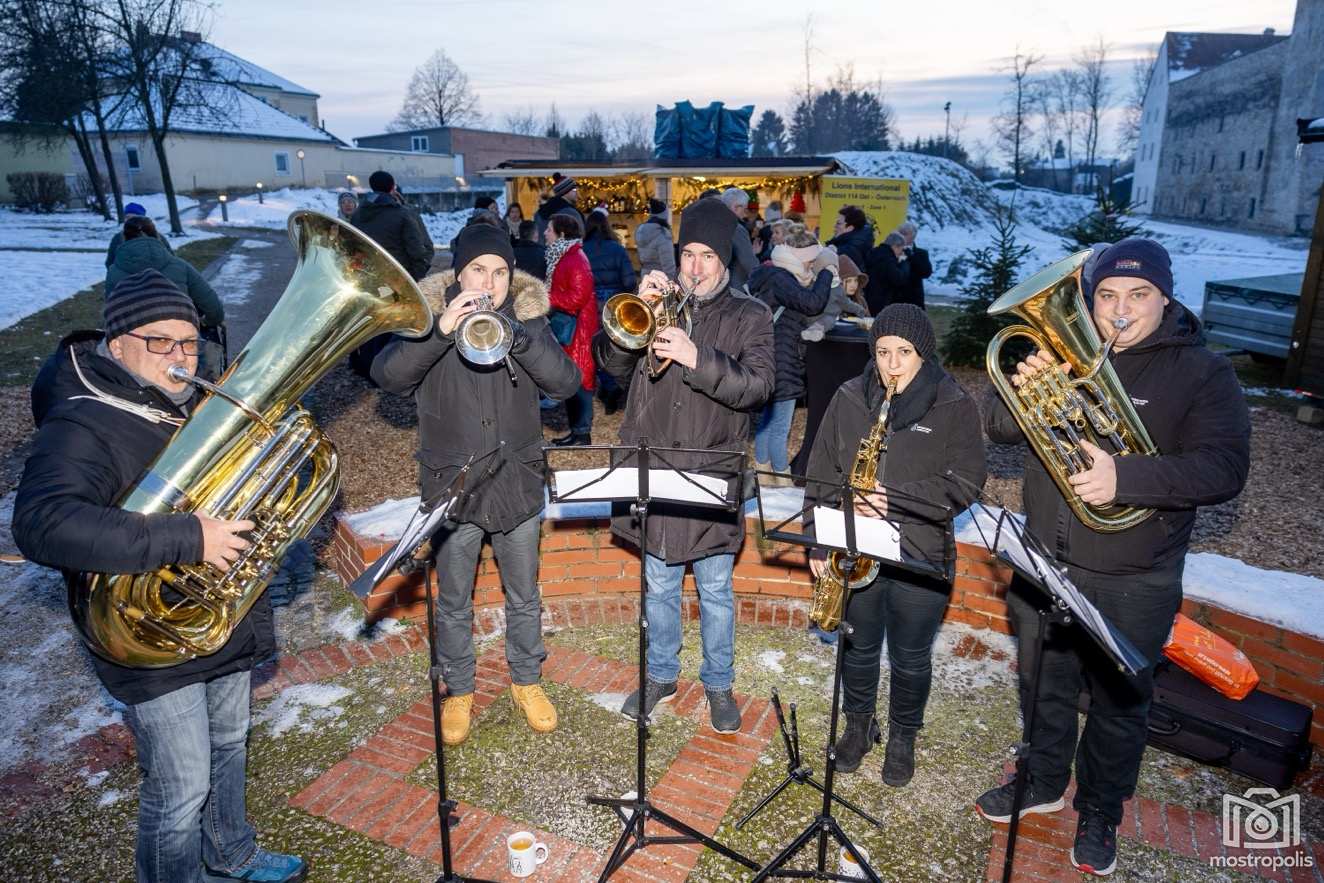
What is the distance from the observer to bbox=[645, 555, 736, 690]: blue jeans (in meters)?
4.07

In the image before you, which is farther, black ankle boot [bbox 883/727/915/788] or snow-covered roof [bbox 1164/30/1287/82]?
snow-covered roof [bbox 1164/30/1287/82]

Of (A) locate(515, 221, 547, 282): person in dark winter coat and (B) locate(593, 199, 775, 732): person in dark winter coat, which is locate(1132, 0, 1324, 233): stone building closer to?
(A) locate(515, 221, 547, 282): person in dark winter coat

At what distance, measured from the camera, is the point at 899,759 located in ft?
12.6

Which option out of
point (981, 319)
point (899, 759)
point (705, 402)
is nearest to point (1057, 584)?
point (899, 759)

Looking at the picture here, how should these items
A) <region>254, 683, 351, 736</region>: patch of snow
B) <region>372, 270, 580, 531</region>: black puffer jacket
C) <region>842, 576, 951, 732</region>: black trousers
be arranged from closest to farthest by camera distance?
<region>842, 576, 951, 732</region>: black trousers → <region>372, 270, 580, 531</region>: black puffer jacket → <region>254, 683, 351, 736</region>: patch of snow

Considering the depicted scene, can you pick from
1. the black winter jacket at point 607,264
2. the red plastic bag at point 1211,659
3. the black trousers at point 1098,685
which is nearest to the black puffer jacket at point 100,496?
the black trousers at point 1098,685

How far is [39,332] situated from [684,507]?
13.5m

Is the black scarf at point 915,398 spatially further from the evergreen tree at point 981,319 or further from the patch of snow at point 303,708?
the evergreen tree at point 981,319

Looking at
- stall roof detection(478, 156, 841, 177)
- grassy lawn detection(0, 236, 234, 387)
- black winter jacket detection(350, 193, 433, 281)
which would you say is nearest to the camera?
black winter jacket detection(350, 193, 433, 281)

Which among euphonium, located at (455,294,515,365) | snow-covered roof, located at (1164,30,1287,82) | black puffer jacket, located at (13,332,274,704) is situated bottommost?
black puffer jacket, located at (13,332,274,704)

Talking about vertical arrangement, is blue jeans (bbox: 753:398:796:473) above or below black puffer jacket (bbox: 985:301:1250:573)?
below

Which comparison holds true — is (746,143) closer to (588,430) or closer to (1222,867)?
(588,430)

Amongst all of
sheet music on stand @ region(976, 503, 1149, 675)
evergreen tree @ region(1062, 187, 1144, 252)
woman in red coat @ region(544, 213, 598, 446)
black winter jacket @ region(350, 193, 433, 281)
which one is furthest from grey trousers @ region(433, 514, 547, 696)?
evergreen tree @ region(1062, 187, 1144, 252)

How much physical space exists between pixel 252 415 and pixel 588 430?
514cm
